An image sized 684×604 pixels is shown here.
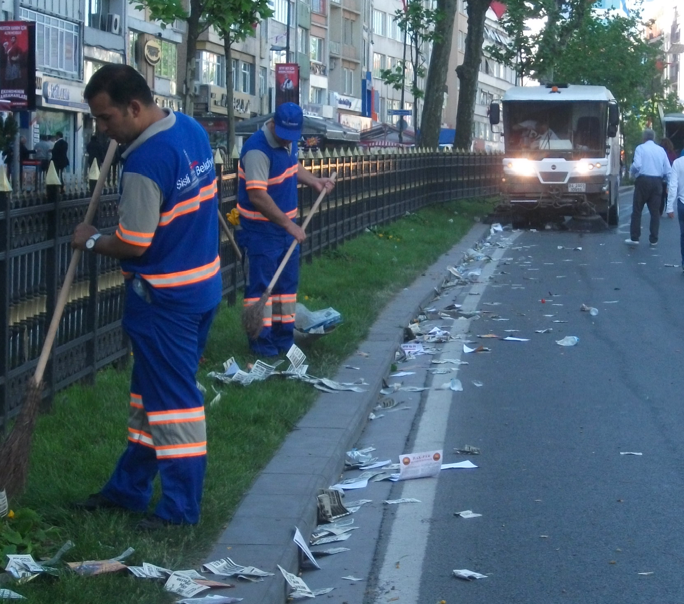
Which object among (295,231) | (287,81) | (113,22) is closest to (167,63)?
(113,22)

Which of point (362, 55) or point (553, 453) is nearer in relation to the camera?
A: point (553, 453)

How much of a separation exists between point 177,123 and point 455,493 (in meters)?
2.47

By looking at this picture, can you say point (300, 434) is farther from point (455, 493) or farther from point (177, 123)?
point (177, 123)

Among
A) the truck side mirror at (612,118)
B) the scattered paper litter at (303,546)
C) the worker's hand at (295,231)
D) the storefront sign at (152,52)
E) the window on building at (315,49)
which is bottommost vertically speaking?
the scattered paper litter at (303,546)

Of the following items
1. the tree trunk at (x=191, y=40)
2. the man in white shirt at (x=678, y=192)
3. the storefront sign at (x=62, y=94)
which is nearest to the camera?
the man in white shirt at (x=678, y=192)

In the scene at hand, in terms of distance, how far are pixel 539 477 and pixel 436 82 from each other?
2640cm

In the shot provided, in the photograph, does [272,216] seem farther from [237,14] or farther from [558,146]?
[558,146]

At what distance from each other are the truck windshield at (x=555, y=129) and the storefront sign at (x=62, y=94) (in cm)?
1416

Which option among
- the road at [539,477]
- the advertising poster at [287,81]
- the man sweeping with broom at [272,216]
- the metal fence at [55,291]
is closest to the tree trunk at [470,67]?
the advertising poster at [287,81]

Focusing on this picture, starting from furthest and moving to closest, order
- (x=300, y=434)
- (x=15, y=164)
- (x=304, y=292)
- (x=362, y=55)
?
(x=362, y=55) → (x=15, y=164) → (x=304, y=292) → (x=300, y=434)

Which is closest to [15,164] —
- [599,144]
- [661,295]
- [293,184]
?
[599,144]

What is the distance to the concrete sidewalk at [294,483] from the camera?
465cm

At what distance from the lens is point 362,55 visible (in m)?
81.4

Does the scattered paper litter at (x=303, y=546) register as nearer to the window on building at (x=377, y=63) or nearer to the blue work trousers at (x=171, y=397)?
the blue work trousers at (x=171, y=397)
